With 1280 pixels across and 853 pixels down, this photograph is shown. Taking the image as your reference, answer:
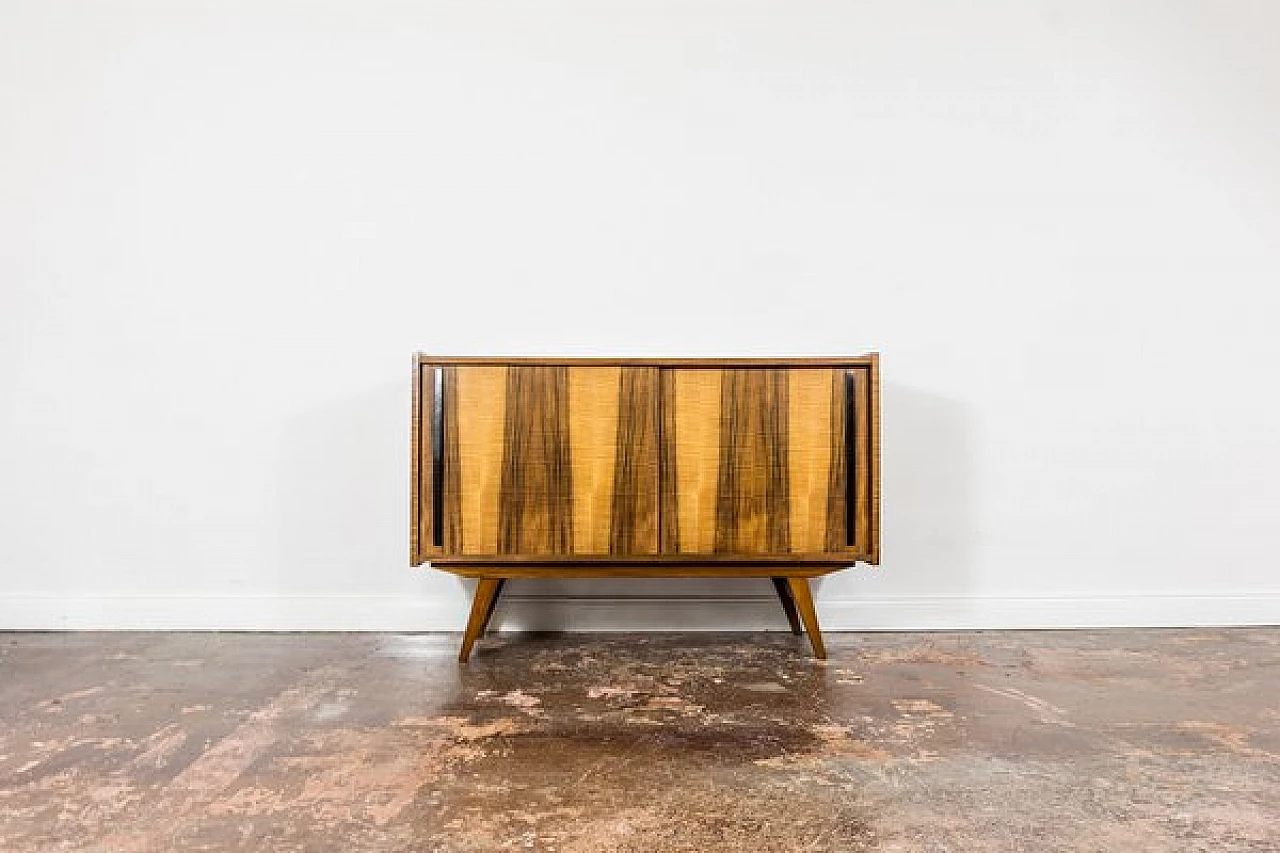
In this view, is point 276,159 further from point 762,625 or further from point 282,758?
point 762,625

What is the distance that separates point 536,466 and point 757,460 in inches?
22.6

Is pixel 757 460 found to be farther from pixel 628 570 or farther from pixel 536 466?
pixel 536 466

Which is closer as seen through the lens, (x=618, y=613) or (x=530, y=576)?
(x=530, y=576)

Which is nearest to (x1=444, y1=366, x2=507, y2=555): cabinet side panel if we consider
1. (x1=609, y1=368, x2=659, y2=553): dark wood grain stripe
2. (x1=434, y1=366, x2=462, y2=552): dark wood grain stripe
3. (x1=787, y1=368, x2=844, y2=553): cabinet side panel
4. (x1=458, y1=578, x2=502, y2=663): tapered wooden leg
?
(x1=434, y1=366, x2=462, y2=552): dark wood grain stripe

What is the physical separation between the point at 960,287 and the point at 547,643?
1.68 meters

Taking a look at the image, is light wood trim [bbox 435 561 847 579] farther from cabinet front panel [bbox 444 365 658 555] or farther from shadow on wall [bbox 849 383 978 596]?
shadow on wall [bbox 849 383 978 596]

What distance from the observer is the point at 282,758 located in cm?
148

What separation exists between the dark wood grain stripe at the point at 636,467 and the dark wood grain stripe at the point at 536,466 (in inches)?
5.0

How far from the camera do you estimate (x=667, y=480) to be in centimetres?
220

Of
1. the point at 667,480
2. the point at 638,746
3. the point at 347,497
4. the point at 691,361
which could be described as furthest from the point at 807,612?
the point at 347,497

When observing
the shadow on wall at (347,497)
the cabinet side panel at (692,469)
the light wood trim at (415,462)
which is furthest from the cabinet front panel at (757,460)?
the shadow on wall at (347,497)

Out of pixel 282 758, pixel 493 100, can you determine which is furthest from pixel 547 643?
pixel 493 100

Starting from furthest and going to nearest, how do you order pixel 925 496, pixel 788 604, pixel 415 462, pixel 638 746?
pixel 925 496 < pixel 788 604 < pixel 415 462 < pixel 638 746

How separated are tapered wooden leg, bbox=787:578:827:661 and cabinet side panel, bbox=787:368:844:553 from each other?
0.34 ft
